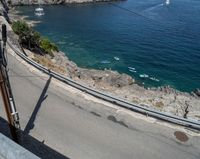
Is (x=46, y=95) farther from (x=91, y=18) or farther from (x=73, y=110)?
(x=91, y=18)

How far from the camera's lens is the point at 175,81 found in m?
49.7

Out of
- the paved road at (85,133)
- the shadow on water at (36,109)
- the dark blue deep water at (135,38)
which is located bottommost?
the dark blue deep water at (135,38)

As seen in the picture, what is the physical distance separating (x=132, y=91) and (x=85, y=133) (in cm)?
2340

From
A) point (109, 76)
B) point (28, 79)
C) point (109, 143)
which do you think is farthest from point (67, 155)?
point (109, 76)

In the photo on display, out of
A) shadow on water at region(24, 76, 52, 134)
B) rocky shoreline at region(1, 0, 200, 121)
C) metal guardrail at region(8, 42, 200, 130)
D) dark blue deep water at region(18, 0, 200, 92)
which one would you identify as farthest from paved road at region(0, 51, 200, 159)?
dark blue deep water at region(18, 0, 200, 92)

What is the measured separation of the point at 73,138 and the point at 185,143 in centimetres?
604

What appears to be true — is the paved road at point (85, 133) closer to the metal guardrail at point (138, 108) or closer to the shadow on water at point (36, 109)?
the shadow on water at point (36, 109)

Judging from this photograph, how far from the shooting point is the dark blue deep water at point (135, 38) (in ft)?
174

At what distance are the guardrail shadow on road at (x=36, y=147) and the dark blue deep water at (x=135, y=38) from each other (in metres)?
35.2

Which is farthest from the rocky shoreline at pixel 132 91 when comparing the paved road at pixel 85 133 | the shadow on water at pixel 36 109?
the paved road at pixel 85 133

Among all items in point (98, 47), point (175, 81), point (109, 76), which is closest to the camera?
point (109, 76)

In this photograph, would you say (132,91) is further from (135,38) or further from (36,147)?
(135,38)

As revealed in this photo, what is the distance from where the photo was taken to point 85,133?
609 inches

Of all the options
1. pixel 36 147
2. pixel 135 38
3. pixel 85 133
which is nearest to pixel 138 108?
pixel 85 133
